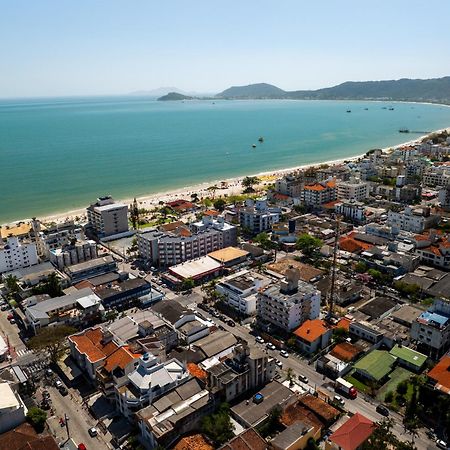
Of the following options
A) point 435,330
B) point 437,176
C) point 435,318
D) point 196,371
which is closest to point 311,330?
point 435,330

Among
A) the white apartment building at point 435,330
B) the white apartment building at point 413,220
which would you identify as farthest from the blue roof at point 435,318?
the white apartment building at point 413,220

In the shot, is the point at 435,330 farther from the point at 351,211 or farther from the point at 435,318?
the point at 351,211

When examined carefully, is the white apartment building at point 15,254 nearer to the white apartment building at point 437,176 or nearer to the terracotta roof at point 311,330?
the terracotta roof at point 311,330

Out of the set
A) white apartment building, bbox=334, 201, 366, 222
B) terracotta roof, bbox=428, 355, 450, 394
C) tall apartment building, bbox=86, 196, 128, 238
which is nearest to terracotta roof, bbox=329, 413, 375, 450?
terracotta roof, bbox=428, 355, 450, 394

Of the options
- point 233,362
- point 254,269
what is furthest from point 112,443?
point 254,269

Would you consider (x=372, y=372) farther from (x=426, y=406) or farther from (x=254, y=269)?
(x=254, y=269)
